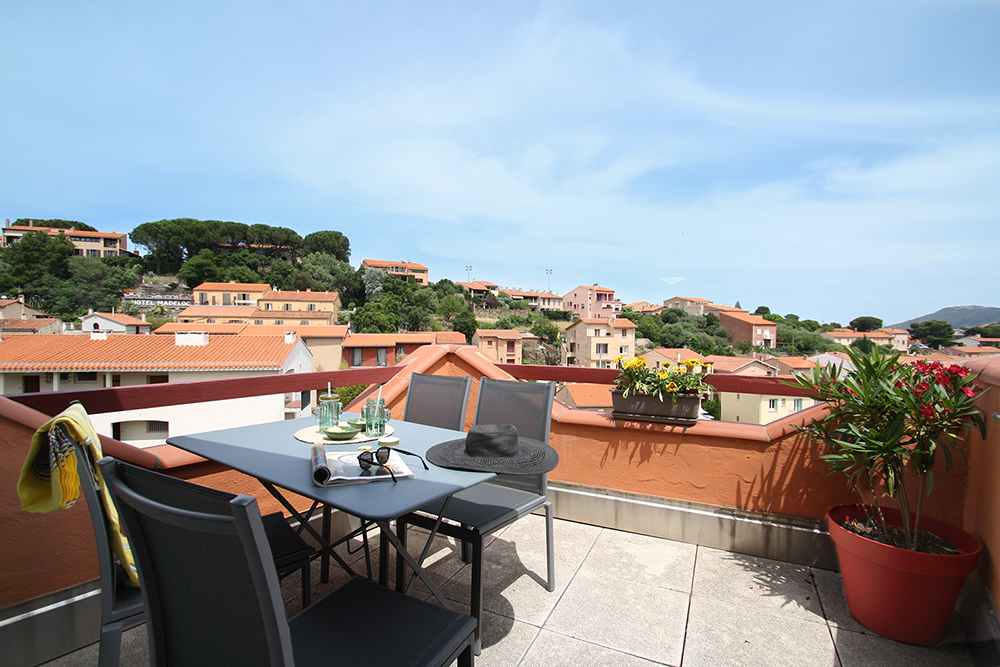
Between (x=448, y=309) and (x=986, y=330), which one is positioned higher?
(x=448, y=309)

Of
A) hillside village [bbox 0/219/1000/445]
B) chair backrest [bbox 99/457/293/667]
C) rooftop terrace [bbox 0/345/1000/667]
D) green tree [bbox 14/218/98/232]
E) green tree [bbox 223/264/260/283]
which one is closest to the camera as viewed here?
chair backrest [bbox 99/457/293/667]

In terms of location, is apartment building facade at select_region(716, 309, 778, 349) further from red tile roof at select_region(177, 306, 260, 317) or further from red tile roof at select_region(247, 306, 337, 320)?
red tile roof at select_region(177, 306, 260, 317)

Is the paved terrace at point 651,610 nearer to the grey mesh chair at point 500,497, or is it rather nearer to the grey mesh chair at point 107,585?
the grey mesh chair at point 500,497

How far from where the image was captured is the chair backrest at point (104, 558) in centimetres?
105

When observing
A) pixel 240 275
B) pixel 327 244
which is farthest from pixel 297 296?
pixel 327 244

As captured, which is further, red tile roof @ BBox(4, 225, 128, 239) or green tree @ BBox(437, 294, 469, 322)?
red tile roof @ BBox(4, 225, 128, 239)

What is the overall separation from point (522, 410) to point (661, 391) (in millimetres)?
899

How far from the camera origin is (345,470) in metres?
1.36

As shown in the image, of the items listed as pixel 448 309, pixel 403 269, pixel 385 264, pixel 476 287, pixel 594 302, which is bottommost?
pixel 448 309

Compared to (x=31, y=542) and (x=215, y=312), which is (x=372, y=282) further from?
(x=31, y=542)

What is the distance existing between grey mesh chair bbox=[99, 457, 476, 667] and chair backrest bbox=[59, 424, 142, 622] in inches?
12.8

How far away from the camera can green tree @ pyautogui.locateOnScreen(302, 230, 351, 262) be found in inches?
2926

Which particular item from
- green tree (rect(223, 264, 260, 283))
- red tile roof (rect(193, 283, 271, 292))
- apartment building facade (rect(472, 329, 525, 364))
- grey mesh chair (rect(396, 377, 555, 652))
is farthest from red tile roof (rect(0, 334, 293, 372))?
green tree (rect(223, 264, 260, 283))

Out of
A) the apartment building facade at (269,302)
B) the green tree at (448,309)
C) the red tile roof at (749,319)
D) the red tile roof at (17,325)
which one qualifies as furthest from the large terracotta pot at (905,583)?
the green tree at (448,309)
